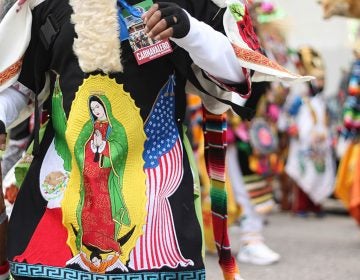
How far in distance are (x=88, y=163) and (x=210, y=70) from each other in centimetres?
49

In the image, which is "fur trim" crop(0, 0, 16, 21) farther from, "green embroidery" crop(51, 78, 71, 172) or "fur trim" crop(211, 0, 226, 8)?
"fur trim" crop(211, 0, 226, 8)

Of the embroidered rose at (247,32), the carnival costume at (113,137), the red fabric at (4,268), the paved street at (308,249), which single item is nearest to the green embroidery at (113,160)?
the carnival costume at (113,137)

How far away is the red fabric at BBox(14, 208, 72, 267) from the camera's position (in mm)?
3064

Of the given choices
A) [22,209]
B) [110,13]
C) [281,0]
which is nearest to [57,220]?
[22,209]

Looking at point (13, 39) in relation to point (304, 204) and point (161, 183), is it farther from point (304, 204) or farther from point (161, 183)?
point (304, 204)

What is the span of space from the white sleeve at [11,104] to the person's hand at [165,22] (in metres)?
0.61

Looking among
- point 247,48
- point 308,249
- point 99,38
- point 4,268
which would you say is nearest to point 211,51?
point 247,48

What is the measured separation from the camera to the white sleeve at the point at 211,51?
291 cm

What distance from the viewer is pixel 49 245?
3088mm

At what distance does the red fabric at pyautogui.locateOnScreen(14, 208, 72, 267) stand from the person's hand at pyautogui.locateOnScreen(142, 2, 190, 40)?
70 centimetres

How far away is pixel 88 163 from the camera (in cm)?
304

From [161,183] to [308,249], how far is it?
4170 millimetres

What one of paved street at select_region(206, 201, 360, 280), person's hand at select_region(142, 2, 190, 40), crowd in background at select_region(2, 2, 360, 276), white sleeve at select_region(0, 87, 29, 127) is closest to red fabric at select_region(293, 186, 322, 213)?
crowd in background at select_region(2, 2, 360, 276)

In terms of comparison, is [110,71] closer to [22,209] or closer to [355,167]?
[22,209]
